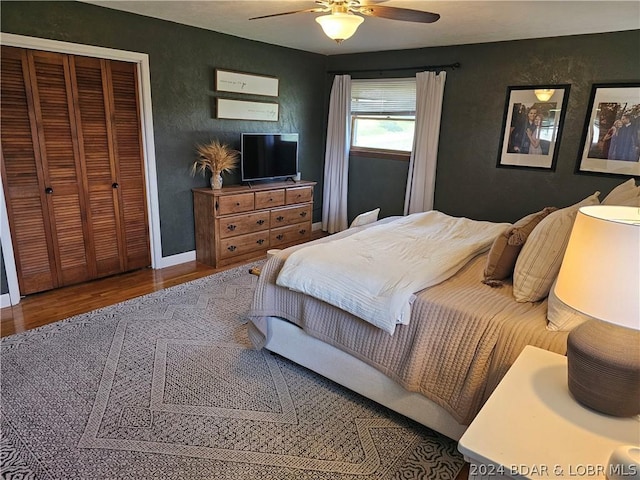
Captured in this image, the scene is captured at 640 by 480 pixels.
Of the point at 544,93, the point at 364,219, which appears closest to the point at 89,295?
the point at 364,219

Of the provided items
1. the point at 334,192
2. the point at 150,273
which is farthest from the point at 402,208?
the point at 150,273

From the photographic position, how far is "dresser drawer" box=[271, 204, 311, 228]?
15.9ft

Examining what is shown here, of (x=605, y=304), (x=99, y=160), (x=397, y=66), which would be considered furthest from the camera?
(x=397, y=66)

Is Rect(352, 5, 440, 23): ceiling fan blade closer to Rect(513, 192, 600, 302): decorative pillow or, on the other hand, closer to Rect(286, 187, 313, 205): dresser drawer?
Rect(513, 192, 600, 302): decorative pillow

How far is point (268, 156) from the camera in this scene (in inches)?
189

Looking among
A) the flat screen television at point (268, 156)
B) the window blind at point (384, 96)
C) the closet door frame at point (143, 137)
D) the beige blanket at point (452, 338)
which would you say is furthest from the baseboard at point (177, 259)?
the window blind at point (384, 96)

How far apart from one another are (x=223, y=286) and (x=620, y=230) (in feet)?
10.9

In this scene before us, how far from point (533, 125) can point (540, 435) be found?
12.4 feet

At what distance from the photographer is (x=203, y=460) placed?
1893 millimetres

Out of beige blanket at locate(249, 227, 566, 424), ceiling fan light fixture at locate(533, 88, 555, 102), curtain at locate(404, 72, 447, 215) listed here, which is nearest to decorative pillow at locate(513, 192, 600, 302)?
beige blanket at locate(249, 227, 566, 424)

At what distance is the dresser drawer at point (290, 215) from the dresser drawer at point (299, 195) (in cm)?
9

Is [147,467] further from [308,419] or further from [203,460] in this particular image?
[308,419]

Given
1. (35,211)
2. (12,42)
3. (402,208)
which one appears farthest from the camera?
(402,208)

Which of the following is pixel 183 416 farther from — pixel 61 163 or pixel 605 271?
pixel 61 163
